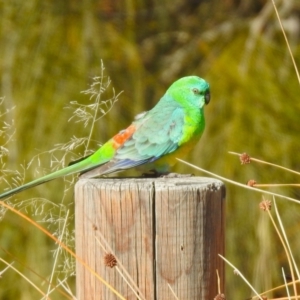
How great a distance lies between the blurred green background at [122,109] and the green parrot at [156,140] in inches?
20.5

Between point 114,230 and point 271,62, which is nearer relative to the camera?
point 114,230

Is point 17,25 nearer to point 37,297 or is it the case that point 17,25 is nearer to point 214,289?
point 37,297

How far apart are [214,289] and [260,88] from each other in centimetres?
170

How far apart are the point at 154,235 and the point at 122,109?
72.2 inches

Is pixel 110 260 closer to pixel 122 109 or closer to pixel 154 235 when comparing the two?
pixel 154 235

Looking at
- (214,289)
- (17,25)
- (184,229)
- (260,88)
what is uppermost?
(17,25)

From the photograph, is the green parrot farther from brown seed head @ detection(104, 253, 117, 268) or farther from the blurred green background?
brown seed head @ detection(104, 253, 117, 268)

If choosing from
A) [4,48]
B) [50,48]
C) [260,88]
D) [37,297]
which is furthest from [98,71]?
[37,297]

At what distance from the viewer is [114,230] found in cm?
185

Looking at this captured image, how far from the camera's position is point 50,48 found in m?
3.51

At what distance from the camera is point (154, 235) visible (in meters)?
1.84

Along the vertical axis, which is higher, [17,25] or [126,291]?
[17,25]

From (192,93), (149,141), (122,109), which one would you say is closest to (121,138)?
(149,141)

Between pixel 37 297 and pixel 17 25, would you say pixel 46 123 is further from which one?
pixel 37 297
